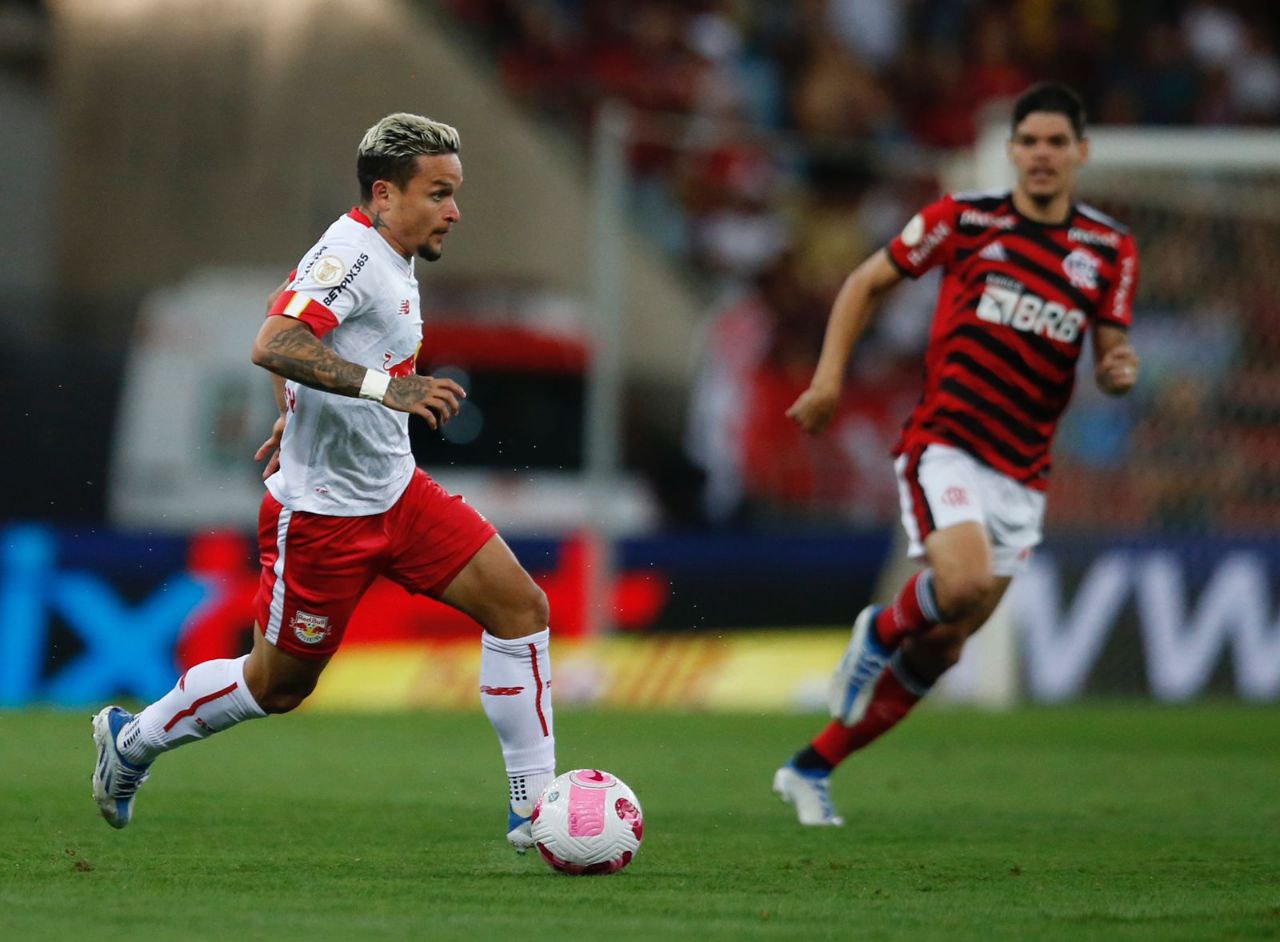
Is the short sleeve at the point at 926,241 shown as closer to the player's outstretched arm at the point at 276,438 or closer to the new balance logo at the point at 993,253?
the new balance logo at the point at 993,253

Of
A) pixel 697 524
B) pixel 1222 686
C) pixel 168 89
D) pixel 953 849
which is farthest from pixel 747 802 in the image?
pixel 168 89

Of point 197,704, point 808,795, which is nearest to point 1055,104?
point 808,795

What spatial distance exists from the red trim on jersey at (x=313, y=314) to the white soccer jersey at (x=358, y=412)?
0.30 ft

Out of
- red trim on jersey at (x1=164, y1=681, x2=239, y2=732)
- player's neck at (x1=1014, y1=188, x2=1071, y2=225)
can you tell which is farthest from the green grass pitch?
player's neck at (x1=1014, y1=188, x2=1071, y2=225)

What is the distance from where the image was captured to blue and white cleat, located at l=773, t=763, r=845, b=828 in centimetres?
704

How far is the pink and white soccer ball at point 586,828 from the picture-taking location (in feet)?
18.8

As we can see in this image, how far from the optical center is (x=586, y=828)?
572 centimetres

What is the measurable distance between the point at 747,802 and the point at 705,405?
754 centimetres

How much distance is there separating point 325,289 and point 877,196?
10.7 meters

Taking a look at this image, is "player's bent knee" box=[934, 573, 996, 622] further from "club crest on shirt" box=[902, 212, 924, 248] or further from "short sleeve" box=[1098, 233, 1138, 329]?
"club crest on shirt" box=[902, 212, 924, 248]

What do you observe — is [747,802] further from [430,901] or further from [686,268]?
[686,268]

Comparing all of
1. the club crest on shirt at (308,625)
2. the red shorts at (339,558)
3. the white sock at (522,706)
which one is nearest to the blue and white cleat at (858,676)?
the white sock at (522,706)

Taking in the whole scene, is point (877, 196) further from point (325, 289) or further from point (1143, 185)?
point (325, 289)

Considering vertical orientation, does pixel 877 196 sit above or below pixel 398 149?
below
